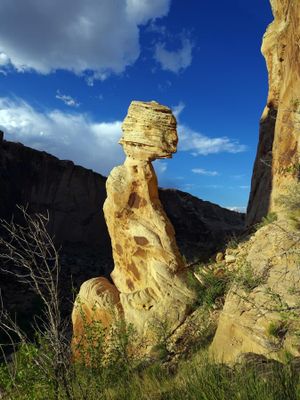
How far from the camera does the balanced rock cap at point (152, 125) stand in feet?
41.5

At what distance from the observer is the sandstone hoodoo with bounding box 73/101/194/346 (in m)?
11.9

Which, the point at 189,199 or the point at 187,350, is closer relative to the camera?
the point at 187,350

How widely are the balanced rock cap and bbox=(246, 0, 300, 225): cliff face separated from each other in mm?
4005

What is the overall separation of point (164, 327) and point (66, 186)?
43.8 meters

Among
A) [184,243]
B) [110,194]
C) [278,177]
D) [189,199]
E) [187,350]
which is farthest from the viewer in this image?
[189,199]

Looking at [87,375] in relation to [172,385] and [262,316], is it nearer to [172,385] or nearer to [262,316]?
[172,385]

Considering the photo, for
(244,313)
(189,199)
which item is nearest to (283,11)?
(244,313)

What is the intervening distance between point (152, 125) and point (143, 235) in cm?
327

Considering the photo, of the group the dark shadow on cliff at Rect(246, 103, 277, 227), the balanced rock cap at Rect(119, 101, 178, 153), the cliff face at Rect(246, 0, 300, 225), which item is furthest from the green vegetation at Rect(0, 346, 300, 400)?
the dark shadow on cliff at Rect(246, 103, 277, 227)

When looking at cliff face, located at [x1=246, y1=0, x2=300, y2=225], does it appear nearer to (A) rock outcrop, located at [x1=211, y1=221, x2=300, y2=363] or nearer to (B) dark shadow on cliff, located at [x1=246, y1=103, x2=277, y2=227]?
(B) dark shadow on cliff, located at [x1=246, y1=103, x2=277, y2=227]

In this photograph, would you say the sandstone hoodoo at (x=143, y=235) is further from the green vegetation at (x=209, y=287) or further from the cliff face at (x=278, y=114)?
the cliff face at (x=278, y=114)

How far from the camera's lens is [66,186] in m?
52.9

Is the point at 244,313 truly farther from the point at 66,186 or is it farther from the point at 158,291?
the point at 66,186

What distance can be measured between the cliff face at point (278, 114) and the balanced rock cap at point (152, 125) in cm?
401
